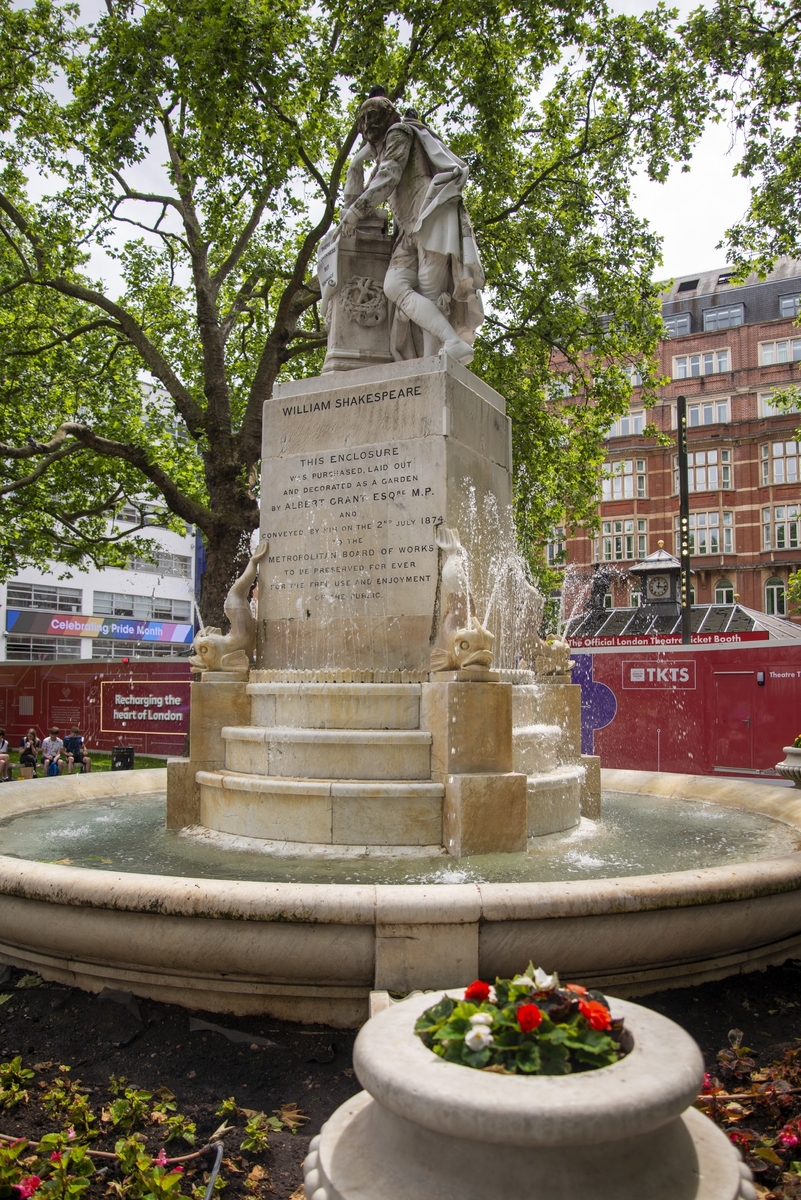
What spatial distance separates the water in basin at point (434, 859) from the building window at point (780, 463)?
43.6 metres

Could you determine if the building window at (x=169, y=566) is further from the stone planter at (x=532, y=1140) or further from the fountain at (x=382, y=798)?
the stone planter at (x=532, y=1140)

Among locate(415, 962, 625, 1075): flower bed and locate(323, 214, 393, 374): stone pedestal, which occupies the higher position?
locate(323, 214, 393, 374): stone pedestal

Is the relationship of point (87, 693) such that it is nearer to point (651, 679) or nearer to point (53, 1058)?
point (651, 679)

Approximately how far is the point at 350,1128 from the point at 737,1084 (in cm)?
187

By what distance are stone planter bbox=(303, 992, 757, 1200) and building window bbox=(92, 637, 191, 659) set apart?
155 ft

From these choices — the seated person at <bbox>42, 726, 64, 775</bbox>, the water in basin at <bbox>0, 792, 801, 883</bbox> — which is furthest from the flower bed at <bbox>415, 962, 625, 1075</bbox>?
the seated person at <bbox>42, 726, 64, 775</bbox>

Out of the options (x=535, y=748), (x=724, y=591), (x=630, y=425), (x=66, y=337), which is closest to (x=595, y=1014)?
(x=535, y=748)

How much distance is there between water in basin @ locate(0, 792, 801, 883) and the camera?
5.02 m

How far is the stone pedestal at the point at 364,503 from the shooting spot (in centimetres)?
681

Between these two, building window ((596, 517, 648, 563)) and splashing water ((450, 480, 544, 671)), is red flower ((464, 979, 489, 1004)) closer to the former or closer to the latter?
splashing water ((450, 480, 544, 671))

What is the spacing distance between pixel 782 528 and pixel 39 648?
3813cm

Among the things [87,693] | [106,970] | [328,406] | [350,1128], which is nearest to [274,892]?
[106,970]

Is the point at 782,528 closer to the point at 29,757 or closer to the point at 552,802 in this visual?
the point at 29,757

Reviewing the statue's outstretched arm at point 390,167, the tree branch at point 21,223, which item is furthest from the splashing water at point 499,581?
the tree branch at point 21,223
